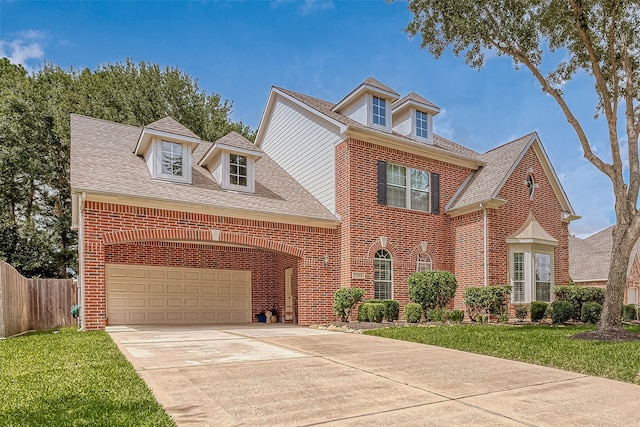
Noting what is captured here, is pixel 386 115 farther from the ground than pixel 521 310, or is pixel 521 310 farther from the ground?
pixel 386 115

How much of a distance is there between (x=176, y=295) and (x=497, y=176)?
13135 mm

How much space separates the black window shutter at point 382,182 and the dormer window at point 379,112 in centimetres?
176

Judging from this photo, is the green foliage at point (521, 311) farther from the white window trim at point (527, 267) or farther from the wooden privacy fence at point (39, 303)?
the wooden privacy fence at point (39, 303)

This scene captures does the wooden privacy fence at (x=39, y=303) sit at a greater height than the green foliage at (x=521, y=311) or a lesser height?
greater

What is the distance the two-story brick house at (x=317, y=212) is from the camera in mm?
13516

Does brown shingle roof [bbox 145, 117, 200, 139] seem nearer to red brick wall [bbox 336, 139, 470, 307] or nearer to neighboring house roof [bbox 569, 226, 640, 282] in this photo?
red brick wall [bbox 336, 139, 470, 307]

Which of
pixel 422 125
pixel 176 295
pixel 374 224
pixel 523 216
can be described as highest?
pixel 422 125

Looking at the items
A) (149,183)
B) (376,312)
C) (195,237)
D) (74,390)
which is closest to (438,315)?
(376,312)

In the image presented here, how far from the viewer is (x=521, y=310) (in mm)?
15508

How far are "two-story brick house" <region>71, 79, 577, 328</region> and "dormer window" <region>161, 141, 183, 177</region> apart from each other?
4cm

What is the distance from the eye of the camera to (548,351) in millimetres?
8008

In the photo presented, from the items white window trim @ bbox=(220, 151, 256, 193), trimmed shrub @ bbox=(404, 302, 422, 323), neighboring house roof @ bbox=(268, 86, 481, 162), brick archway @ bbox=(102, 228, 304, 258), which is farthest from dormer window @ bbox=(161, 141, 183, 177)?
trimmed shrub @ bbox=(404, 302, 422, 323)

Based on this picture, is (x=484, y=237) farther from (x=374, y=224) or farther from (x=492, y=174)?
(x=374, y=224)

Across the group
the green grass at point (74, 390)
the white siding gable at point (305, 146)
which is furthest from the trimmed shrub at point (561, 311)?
the green grass at point (74, 390)
